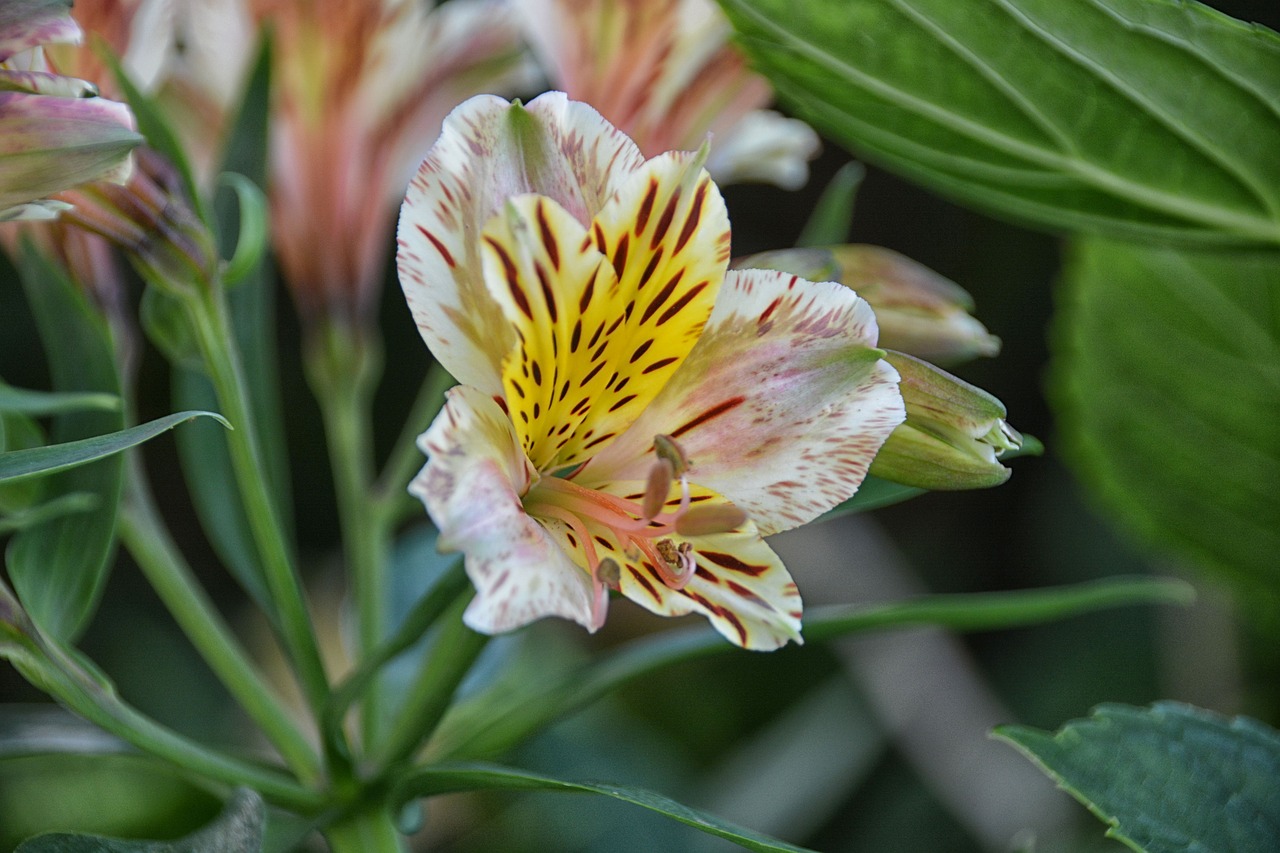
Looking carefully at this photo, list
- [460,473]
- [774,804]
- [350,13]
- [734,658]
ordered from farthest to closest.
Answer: [734,658] < [774,804] < [350,13] < [460,473]

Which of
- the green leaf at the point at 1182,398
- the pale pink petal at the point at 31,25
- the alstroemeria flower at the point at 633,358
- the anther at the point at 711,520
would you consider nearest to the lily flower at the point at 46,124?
the pale pink petal at the point at 31,25

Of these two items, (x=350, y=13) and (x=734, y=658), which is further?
(x=734, y=658)

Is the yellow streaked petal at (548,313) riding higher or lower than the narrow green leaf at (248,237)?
higher

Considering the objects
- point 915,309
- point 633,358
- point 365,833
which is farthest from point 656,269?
point 365,833

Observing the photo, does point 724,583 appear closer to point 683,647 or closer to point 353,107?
point 683,647

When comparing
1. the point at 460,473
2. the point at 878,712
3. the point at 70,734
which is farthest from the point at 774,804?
the point at 460,473

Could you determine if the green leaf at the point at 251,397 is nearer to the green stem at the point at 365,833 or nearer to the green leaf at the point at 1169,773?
the green stem at the point at 365,833

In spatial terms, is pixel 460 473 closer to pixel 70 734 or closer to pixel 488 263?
pixel 488 263

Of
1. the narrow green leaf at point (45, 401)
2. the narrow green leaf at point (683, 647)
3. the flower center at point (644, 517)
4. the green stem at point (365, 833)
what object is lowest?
the green stem at point (365, 833)
